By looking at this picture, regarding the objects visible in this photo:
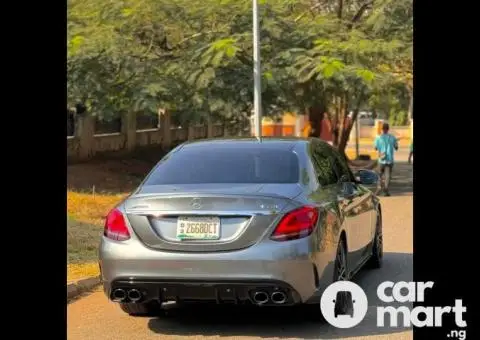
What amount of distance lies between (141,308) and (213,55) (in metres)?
11.9

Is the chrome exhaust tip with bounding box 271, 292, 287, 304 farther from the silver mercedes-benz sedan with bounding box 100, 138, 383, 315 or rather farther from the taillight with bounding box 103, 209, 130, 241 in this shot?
the taillight with bounding box 103, 209, 130, 241

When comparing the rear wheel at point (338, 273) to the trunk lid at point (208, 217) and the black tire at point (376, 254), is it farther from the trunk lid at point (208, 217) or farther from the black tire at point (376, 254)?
the black tire at point (376, 254)

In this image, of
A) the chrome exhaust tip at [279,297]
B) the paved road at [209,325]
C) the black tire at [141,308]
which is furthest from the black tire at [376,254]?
the chrome exhaust tip at [279,297]

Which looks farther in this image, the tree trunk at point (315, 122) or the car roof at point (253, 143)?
the tree trunk at point (315, 122)

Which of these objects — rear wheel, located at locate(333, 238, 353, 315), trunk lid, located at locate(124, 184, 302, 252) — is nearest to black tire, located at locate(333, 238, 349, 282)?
rear wheel, located at locate(333, 238, 353, 315)

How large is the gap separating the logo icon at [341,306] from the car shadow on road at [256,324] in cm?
7

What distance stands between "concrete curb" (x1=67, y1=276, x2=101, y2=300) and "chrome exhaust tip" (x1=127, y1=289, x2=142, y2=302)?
6.39 feet

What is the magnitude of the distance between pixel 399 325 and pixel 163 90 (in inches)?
490

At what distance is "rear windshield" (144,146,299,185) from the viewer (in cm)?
689

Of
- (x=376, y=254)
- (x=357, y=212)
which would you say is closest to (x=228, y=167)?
(x=357, y=212)

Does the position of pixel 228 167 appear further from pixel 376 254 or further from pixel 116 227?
pixel 376 254

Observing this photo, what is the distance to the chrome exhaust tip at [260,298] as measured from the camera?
244 inches
